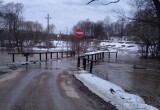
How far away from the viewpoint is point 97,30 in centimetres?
17525

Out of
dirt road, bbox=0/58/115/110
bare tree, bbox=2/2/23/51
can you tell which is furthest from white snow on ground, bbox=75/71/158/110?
bare tree, bbox=2/2/23/51

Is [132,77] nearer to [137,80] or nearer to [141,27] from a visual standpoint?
[137,80]

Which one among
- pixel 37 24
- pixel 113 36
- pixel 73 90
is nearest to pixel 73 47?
pixel 73 90

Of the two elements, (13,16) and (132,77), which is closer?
(132,77)

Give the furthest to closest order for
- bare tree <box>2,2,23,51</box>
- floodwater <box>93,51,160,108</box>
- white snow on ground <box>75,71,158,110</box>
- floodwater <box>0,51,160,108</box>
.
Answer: bare tree <box>2,2,23,51</box> → floodwater <box>0,51,160,108</box> → floodwater <box>93,51,160,108</box> → white snow on ground <box>75,71,158,110</box>

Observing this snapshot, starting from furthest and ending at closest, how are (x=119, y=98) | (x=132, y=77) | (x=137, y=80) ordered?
(x=132, y=77)
(x=137, y=80)
(x=119, y=98)

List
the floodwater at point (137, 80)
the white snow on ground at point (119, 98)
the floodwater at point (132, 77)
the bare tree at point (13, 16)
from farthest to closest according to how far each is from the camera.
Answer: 1. the bare tree at point (13, 16)
2. the floodwater at point (132, 77)
3. the floodwater at point (137, 80)
4. the white snow on ground at point (119, 98)

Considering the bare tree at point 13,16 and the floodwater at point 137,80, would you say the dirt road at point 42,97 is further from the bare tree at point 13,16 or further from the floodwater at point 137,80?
the bare tree at point 13,16

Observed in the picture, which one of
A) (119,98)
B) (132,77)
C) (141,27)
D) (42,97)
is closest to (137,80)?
(132,77)

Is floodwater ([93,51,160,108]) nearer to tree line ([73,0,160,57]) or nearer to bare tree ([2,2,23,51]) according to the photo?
tree line ([73,0,160,57])

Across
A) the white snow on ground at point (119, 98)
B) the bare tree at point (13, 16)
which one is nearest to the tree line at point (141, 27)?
the white snow on ground at point (119, 98)

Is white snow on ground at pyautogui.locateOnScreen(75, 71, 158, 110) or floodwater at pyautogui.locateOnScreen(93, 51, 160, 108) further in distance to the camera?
floodwater at pyautogui.locateOnScreen(93, 51, 160, 108)

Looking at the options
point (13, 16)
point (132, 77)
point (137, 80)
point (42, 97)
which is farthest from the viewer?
point (13, 16)

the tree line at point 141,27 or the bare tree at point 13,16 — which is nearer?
the tree line at point 141,27
